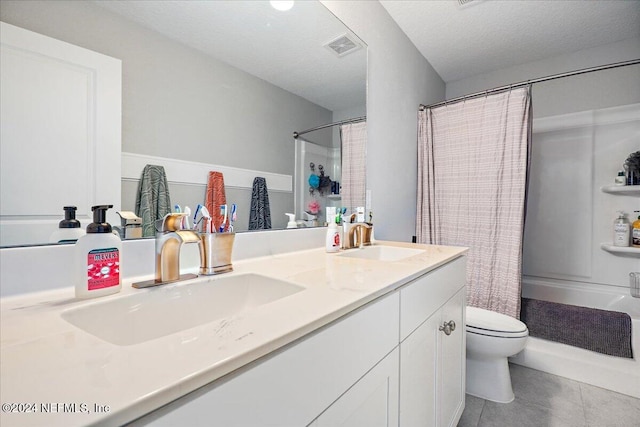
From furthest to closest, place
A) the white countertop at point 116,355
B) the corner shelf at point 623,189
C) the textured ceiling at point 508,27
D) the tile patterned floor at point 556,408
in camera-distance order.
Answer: the corner shelf at point 623,189, the textured ceiling at point 508,27, the tile patterned floor at point 556,408, the white countertop at point 116,355

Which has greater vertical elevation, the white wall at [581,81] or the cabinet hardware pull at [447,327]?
the white wall at [581,81]

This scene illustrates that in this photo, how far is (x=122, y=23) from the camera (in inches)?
29.3

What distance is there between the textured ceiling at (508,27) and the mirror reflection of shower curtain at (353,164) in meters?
0.91

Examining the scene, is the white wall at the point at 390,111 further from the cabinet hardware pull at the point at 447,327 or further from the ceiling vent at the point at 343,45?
the cabinet hardware pull at the point at 447,327

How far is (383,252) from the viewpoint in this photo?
4.82ft

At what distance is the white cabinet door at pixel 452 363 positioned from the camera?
1.10 meters

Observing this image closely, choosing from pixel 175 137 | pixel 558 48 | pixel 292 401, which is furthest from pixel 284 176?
pixel 558 48

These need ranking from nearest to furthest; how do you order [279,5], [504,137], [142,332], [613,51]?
[142,332]
[279,5]
[504,137]
[613,51]

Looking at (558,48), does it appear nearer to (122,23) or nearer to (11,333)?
(122,23)

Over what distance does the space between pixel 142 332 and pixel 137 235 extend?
266 mm

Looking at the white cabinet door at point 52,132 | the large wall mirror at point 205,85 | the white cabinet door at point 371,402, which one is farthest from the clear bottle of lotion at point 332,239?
the white cabinet door at point 52,132

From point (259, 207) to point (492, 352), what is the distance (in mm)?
1453

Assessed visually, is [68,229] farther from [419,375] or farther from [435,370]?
[435,370]

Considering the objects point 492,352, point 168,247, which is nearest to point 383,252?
point 492,352
